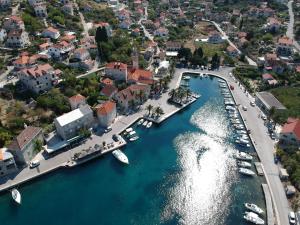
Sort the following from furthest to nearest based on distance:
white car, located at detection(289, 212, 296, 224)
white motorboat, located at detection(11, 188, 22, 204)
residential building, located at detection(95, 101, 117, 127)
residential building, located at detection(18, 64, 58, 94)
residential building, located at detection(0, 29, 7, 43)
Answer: residential building, located at detection(0, 29, 7, 43) < residential building, located at detection(18, 64, 58, 94) < residential building, located at detection(95, 101, 117, 127) < white motorboat, located at detection(11, 188, 22, 204) < white car, located at detection(289, 212, 296, 224)

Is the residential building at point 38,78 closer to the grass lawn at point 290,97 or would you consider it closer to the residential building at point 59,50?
the residential building at point 59,50

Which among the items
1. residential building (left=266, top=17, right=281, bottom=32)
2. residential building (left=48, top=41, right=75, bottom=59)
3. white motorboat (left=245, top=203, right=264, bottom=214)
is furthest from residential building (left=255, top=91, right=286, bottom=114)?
residential building (left=266, top=17, right=281, bottom=32)

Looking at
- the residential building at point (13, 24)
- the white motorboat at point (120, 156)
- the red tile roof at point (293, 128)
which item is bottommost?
the white motorboat at point (120, 156)

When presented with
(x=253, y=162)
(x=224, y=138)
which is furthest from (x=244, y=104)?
(x=253, y=162)

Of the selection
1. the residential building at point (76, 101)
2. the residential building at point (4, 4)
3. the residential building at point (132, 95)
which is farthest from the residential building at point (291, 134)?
the residential building at point (4, 4)

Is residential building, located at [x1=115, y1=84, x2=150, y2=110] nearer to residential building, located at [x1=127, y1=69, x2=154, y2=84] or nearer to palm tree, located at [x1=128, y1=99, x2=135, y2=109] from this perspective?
palm tree, located at [x1=128, y1=99, x2=135, y2=109]
